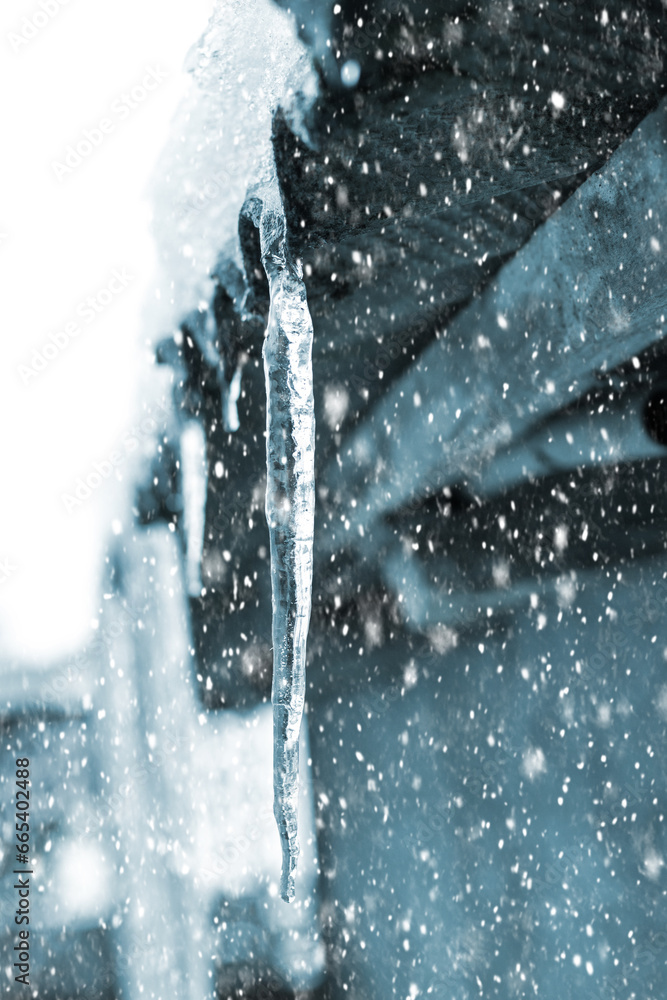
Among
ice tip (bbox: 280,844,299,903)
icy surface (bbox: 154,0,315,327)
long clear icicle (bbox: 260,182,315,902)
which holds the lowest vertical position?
ice tip (bbox: 280,844,299,903)

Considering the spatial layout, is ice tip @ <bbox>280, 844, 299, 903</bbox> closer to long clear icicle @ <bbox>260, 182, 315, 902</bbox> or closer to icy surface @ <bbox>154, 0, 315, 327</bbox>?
long clear icicle @ <bbox>260, 182, 315, 902</bbox>

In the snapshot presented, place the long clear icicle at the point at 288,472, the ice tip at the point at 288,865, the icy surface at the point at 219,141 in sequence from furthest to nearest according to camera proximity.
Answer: the ice tip at the point at 288,865 < the long clear icicle at the point at 288,472 < the icy surface at the point at 219,141

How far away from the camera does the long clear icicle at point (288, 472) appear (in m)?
1.57

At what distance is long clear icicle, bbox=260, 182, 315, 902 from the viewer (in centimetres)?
157

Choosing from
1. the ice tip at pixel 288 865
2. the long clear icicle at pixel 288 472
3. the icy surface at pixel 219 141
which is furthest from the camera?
the ice tip at pixel 288 865

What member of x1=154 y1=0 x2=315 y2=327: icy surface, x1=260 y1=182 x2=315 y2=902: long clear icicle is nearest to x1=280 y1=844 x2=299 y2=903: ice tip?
x1=260 y1=182 x2=315 y2=902: long clear icicle

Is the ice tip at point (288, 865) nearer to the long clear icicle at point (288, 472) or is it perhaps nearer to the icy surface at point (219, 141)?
the long clear icicle at point (288, 472)

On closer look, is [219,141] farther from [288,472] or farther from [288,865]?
[288,865]

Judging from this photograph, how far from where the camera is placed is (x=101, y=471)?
7.84ft

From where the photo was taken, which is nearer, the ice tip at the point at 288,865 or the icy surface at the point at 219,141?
the icy surface at the point at 219,141

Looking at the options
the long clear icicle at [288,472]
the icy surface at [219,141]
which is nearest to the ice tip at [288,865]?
the long clear icicle at [288,472]

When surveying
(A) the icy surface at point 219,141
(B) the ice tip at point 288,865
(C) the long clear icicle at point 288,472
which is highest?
(A) the icy surface at point 219,141

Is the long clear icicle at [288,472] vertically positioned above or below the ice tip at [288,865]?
→ above

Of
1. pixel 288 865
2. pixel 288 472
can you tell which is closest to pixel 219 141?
pixel 288 472
